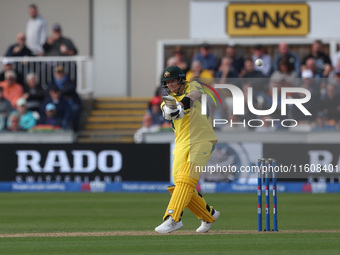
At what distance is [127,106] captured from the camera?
2253 cm

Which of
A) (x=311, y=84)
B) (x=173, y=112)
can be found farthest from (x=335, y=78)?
(x=173, y=112)

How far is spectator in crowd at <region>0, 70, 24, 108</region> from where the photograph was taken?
20.3 meters

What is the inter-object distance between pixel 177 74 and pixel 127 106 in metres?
12.5

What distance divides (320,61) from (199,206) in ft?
33.3

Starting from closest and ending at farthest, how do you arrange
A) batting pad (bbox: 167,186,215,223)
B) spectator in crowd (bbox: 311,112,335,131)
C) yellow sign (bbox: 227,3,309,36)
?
batting pad (bbox: 167,186,215,223)
spectator in crowd (bbox: 311,112,335,131)
yellow sign (bbox: 227,3,309,36)

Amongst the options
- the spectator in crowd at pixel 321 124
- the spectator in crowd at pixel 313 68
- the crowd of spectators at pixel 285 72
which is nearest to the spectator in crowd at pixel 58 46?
the crowd of spectators at pixel 285 72

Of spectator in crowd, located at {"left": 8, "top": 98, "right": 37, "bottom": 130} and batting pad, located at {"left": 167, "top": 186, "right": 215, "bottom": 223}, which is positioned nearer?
batting pad, located at {"left": 167, "top": 186, "right": 215, "bottom": 223}

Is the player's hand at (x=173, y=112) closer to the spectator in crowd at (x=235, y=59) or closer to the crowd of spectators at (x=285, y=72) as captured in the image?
the crowd of spectators at (x=285, y=72)

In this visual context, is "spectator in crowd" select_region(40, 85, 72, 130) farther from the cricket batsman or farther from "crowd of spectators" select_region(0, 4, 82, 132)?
the cricket batsman

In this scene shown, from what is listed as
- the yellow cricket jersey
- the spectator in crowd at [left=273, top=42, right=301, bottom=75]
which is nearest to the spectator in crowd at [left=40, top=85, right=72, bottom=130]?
the spectator in crowd at [left=273, top=42, right=301, bottom=75]

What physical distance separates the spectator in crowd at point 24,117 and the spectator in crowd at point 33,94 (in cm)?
55

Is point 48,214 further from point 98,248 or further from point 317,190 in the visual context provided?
point 317,190

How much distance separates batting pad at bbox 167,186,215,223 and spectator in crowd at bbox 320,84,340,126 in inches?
286

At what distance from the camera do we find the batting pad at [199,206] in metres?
10.3
